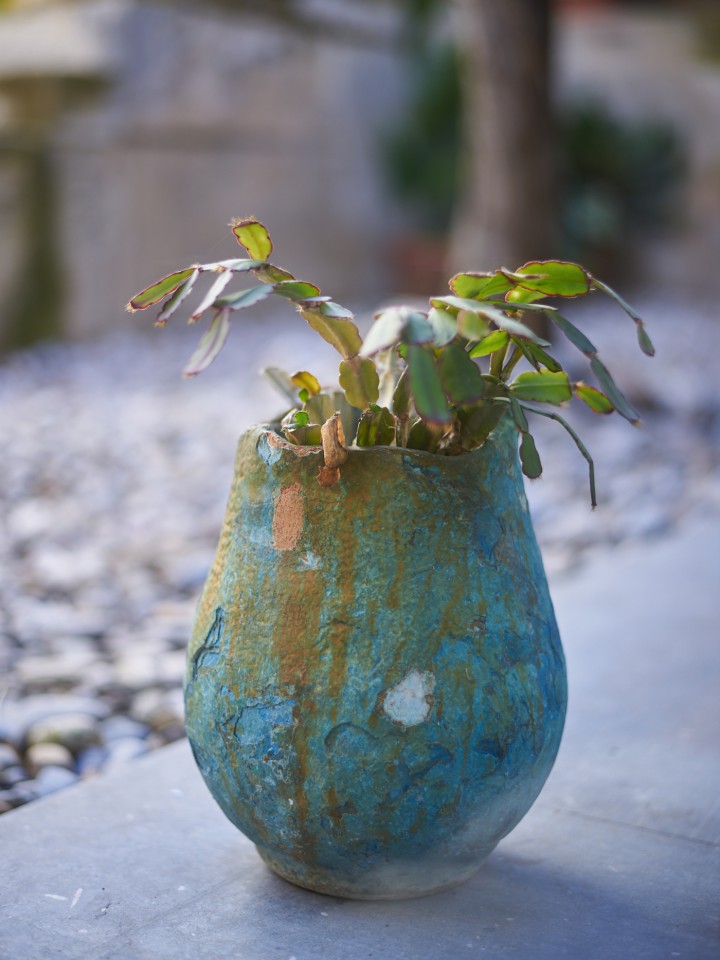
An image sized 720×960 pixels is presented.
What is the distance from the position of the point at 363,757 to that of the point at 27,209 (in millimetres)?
5500

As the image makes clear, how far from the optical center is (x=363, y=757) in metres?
1.35

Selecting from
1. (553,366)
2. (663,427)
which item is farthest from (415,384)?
(663,427)

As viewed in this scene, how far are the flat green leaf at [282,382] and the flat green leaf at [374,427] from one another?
161 millimetres

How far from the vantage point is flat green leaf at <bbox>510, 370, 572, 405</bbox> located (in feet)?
4.72

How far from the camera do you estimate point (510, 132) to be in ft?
17.1

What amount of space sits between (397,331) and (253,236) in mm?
317

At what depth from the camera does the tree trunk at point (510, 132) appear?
505 cm

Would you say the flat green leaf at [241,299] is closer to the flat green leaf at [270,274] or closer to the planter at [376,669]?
the flat green leaf at [270,274]

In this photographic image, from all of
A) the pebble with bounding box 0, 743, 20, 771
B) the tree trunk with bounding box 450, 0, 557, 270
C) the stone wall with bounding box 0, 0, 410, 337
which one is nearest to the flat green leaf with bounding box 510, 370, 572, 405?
the pebble with bounding box 0, 743, 20, 771

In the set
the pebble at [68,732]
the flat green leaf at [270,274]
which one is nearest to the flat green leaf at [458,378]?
the flat green leaf at [270,274]

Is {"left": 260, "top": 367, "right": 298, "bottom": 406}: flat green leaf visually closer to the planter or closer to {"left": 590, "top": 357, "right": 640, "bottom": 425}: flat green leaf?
the planter

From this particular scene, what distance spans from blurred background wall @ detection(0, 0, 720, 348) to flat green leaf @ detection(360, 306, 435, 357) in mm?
4210

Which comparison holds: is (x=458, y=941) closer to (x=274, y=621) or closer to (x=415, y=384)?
(x=274, y=621)

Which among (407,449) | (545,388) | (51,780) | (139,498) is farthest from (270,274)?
(139,498)
